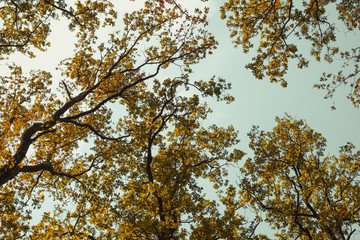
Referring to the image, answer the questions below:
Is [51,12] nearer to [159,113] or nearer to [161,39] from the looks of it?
[161,39]

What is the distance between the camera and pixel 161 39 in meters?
17.0

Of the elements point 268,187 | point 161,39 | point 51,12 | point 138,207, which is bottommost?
point 138,207

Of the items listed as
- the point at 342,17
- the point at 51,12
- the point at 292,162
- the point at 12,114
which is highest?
the point at 51,12

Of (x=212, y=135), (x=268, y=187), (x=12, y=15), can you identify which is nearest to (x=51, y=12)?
(x=12, y=15)

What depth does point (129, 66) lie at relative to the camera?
1762 centimetres

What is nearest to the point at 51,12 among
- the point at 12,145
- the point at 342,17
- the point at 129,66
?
the point at 129,66

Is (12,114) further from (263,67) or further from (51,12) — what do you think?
(263,67)

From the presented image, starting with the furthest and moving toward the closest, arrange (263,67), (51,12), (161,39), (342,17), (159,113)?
(161,39) → (159,113) → (51,12) → (263,67) → (342,17)

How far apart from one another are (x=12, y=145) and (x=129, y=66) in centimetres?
897

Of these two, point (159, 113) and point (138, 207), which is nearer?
point (138, 207)

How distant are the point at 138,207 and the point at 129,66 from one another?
10.0 m

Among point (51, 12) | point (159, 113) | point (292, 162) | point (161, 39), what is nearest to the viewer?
point (51, 12)

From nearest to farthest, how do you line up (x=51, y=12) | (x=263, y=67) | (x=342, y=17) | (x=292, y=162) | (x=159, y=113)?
1. (x=342, y=17)
2. (x=263, y=67)
3. (x=51, y=12)
4. (x=159, y=113)
5. (x=292, y=162)

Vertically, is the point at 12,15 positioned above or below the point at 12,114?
above
